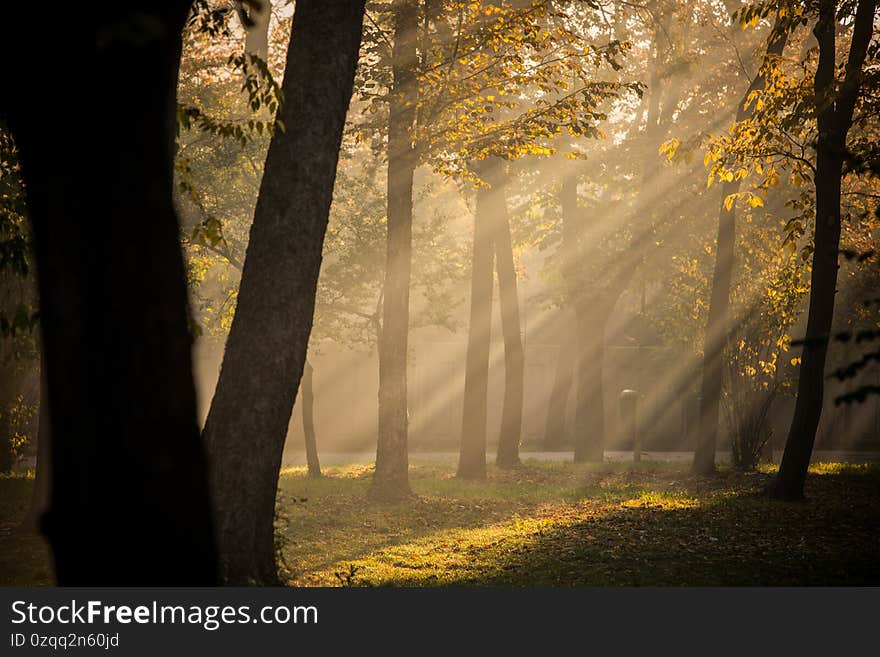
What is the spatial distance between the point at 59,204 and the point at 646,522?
9.57m

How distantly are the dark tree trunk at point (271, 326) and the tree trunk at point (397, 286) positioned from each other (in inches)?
A: 313

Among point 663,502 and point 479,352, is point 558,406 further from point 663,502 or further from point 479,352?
point 663,502

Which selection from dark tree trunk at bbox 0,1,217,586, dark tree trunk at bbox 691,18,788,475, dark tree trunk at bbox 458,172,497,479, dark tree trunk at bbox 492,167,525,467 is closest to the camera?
dark tree trunk at bbox 0,1,217,586

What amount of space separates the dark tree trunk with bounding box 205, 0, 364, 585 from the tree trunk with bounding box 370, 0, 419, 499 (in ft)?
26.1

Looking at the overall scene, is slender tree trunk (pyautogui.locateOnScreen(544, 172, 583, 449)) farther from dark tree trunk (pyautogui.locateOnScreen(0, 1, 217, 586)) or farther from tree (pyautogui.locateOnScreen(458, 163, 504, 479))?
dark tree trunk (pyautogui.locateOnScreen(0, 1, 217, 586))

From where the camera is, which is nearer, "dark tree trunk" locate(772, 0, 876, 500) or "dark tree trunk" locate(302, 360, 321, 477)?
"dark tree trunk" locate(772, 0, 876, 500)

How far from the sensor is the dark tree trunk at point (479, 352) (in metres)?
18.2

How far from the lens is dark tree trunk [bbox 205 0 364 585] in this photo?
6.12 m

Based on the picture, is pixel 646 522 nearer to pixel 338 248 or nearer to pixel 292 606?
pixel 292 606

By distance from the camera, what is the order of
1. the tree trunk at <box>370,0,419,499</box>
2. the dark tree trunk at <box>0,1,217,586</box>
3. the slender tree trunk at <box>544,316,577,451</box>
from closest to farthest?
the dark tree trunk at <box>0,1,217,586</box>, the tree trunk at <box>370,0,419,499</box>, the slender tree trunk at <box>544,316,577,451</box>

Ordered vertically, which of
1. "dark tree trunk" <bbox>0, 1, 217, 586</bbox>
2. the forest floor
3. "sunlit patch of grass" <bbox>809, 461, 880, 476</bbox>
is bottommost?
the forest floor

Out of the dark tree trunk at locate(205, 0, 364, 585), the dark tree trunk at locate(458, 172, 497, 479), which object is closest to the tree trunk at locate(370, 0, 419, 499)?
the dark tree trunk at locate(458, 172, 497, 479)

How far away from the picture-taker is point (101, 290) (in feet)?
10.0

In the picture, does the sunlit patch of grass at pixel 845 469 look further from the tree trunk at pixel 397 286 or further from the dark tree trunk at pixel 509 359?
the tree trunk at pixel 397 286
